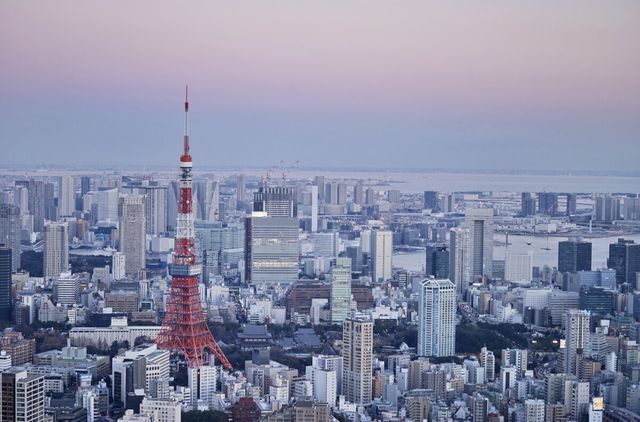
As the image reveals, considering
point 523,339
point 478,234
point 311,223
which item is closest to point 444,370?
point 523,339

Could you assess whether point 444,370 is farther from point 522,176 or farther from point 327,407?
point 522,176

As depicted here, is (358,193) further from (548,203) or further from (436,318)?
(436,318)

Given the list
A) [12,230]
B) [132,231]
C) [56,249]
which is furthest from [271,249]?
[12,230]

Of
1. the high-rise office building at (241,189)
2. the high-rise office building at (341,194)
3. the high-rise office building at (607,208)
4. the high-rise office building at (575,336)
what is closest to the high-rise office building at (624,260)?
the high-rise office building at (607,208)

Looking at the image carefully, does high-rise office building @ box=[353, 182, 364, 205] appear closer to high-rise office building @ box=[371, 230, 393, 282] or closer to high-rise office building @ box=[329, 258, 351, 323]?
high-rise office building @ box=[371, 230, 393, 282]

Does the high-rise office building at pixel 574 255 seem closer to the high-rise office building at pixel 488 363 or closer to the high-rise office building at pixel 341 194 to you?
the high-rise office building at pixel 341 194

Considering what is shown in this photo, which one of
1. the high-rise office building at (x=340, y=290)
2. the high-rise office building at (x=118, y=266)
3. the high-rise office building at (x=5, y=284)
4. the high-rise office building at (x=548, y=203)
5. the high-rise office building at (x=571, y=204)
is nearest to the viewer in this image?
the high-rise office building at (x=5, y=284)

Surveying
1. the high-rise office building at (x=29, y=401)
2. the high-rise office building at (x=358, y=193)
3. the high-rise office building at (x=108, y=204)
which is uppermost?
the high-rise office building at (x=358, y=193)
